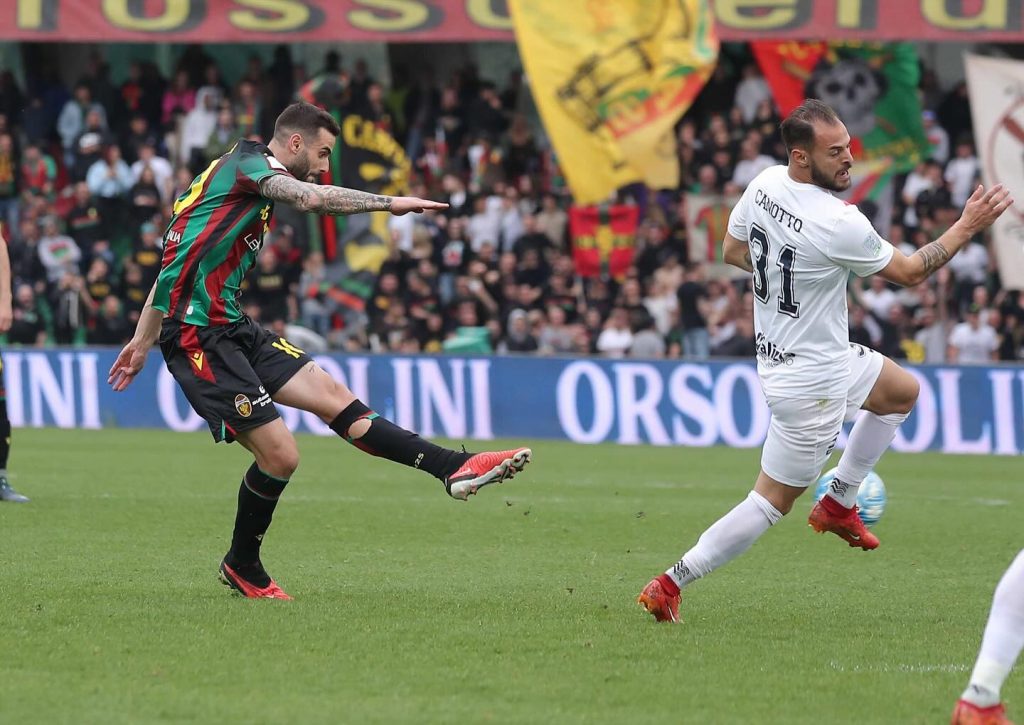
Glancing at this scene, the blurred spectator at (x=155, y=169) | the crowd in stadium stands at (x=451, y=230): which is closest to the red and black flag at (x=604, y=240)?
the crowd in stadium stands at (x=451, y=230)

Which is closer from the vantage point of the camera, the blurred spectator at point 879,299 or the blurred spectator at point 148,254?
the blurred spectator at point 879,299

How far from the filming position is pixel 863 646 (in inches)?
267

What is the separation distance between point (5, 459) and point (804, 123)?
646cm

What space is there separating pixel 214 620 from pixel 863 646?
2.61 meters

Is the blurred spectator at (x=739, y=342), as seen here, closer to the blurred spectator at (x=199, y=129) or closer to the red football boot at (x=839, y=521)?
the blurred spectator at (x=199, y=129)

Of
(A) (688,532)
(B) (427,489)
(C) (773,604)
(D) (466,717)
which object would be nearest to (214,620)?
(D) (466,717)

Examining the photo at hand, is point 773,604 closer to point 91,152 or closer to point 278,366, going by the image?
point 278,366

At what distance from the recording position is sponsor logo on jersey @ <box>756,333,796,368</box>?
23.7 ft

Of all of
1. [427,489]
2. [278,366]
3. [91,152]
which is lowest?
[427,489]

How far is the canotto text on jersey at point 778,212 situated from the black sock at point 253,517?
7.87ft

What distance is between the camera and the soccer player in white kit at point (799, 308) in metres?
6.96

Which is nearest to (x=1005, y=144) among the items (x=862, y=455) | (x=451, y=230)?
(x=451, y=230)

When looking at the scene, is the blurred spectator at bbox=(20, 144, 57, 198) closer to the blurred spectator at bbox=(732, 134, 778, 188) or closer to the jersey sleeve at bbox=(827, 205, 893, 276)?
the blurred spectator at bbox=(732, 134, 778, 188)

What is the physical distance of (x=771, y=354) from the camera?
24.0 feet
